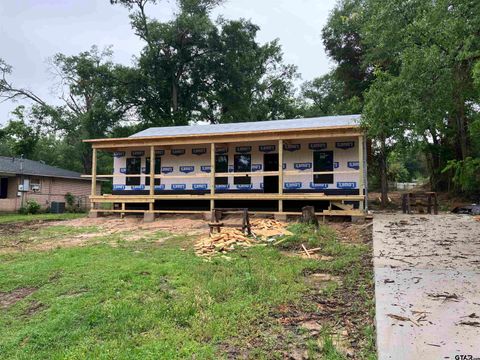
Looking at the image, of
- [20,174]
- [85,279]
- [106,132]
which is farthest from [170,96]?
[85,279]

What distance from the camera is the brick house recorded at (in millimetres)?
22297

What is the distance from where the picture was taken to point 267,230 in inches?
403

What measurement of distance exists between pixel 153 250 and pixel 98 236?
3577 mm

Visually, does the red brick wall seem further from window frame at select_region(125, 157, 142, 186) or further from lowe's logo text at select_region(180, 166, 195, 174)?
lowe's logo text at select_region(180, 166, 195, 174)

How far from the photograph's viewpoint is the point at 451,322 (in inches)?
150

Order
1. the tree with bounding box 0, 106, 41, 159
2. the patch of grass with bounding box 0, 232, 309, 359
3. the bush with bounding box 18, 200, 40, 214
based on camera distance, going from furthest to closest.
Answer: the tree with bounding box 0, 106, 41, 159
the bush with bounding box 18, 200, 40, 214
the patch of grass with bounding box 0, 232, 309, 359

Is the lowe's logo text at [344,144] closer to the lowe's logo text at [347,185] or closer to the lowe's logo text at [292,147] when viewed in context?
the lowe's logo text at [347,185]

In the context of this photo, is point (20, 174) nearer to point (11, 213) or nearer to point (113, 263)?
point (11, 213)

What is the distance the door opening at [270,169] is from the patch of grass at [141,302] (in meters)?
7.77

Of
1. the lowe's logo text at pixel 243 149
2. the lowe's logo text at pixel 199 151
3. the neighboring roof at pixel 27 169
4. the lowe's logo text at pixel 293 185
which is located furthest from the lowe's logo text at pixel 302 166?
the neighboring roof at pixel 27 169

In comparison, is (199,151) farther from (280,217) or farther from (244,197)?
(280,217)

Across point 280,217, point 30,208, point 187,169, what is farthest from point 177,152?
point 30,208

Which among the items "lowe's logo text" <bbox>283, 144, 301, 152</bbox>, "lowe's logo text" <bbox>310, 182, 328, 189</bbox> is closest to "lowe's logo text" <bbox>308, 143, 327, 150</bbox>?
"lowe's logo text" <bbox>283, 144, 301, 152</bbox>

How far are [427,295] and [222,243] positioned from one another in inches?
192
